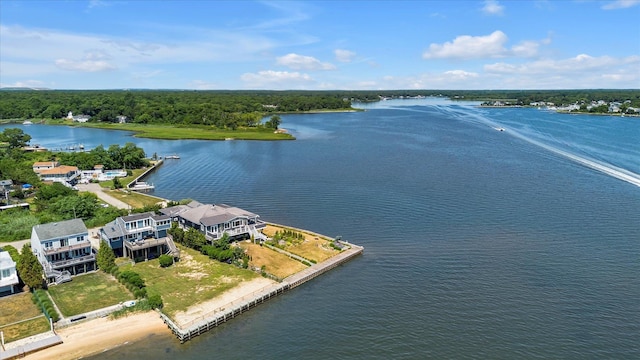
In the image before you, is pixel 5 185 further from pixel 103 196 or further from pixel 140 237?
pixel 140 237

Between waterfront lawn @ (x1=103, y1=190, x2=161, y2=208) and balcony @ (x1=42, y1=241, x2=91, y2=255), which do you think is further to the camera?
waterfront lawn @ (x1=103, y1=190, x2=161, y2=208)

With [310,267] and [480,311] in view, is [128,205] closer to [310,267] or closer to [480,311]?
[310,267]

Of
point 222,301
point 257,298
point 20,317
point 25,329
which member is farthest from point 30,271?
point 257,298

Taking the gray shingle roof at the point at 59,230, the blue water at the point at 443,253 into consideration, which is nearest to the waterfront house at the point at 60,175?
the blue water at the point at 443,253

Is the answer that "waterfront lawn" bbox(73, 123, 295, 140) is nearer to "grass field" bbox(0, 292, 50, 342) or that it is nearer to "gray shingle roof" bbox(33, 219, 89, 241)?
"gray shingle roof" bbox(33, 219, 89, 241)

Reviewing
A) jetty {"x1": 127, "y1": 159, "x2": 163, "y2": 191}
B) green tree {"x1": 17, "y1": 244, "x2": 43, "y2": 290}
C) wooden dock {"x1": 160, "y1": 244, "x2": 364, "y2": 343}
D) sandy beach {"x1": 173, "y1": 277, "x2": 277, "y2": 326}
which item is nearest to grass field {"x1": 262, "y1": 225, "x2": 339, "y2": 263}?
wooden dock {"x1": 160, "y1": 244, "x2": 364, "y2": 343}

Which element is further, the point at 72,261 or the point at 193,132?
the point at 193,132

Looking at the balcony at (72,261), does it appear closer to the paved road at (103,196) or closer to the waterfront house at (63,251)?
the waterfront house at (63,251)
